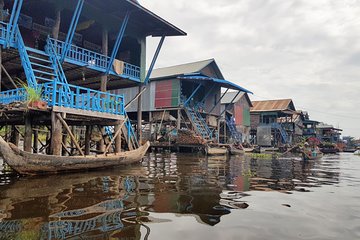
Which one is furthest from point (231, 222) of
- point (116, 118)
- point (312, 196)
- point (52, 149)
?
point (116, 118)

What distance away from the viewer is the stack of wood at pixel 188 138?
22.7m

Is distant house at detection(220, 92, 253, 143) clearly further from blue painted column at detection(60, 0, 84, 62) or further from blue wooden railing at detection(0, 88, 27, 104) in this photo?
blue wooden railing at detection(0, 88, 27, 104)

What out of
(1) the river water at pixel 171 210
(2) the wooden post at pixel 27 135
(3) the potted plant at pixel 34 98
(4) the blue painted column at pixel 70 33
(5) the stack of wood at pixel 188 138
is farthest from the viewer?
(5) the stack of wood at pixel 188 138

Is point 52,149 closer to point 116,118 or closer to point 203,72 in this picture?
point 116,118

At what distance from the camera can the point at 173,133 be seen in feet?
82.8

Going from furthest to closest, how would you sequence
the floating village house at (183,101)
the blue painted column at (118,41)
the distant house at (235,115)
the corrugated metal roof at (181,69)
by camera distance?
the distant house at (235,115) → the corrugated metal roof at (181,69) → the floating village house at (183,101) → the blue painted column at (118,41)

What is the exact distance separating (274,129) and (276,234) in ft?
127

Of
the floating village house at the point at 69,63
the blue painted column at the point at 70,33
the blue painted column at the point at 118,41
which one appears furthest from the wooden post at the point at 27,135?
the blue painted column at the point at 118,41

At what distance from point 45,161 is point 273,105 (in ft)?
122

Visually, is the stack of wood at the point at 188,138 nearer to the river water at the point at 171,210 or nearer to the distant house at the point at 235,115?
the distant house at the point at 235,115

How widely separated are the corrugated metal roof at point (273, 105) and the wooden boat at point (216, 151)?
63.8 feet

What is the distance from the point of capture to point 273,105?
41.6 meters

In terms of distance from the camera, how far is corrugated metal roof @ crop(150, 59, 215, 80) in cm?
2600

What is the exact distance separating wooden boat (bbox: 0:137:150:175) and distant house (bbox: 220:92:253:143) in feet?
71.5
